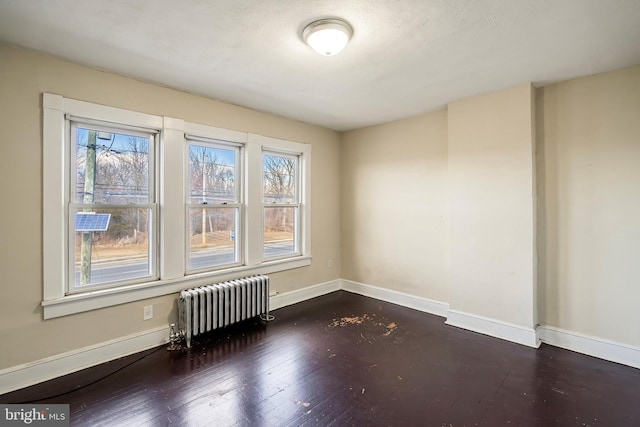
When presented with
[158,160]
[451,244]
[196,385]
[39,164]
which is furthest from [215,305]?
[451,244]

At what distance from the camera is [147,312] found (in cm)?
284

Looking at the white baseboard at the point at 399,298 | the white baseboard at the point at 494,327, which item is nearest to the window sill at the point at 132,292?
the white baseboard at the point at 399,298

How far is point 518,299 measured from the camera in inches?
117

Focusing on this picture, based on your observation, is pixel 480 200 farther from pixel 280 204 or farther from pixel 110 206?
pixel 110 206

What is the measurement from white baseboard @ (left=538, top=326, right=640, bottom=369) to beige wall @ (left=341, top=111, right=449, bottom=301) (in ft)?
3.54

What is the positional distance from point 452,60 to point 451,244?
6.52 ft

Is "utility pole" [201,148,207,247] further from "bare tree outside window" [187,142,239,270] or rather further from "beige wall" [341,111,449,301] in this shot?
"beige wall" [341,111,449,301]

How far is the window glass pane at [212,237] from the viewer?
3.28 metres

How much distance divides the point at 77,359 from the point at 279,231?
2.44 m

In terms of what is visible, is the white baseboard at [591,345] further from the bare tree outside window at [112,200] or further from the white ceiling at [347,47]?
the bare tree outside window at [112,200]

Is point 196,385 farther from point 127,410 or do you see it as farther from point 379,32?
point 379,32

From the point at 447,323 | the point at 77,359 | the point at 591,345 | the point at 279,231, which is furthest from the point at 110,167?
the point at 591,345

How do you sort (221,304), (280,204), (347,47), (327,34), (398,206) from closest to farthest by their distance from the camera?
(327,34), (347,47), (221,304), (280,204), (398,206)

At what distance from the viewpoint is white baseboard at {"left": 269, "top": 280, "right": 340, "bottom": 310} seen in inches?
155
